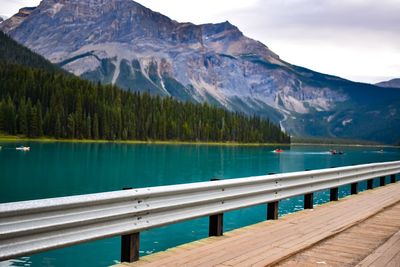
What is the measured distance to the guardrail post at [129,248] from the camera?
755 cm

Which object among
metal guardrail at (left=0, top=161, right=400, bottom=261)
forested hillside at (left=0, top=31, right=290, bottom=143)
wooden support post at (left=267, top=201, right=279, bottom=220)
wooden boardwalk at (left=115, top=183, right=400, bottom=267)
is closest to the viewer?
metal guardrail at (left=0, top=161, right=400, bottom=261)

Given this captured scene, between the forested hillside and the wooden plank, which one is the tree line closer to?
the forested hillside

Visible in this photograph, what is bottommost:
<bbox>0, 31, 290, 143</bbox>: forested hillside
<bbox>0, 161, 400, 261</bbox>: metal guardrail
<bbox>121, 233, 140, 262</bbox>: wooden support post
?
<bbox>121, 233, 140, 262</bbox>: wooden support post

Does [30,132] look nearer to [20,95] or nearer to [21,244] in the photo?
[20,95]

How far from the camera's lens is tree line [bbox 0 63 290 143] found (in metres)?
136

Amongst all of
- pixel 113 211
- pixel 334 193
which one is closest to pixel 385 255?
pixel 113 211

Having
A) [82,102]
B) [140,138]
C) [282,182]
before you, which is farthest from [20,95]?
[282,182]

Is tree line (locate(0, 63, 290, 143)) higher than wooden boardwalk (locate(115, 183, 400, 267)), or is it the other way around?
tree line (locate(0, 63, 290, 143))

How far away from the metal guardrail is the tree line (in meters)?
133

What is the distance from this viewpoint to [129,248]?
764 cm

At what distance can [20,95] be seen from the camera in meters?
150

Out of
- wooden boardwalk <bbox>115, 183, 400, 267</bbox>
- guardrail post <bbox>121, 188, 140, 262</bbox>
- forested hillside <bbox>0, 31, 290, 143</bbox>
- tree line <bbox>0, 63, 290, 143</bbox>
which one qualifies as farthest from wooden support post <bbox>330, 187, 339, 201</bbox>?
forested hillside <bbox>0, 31, 290, 143</bbox>

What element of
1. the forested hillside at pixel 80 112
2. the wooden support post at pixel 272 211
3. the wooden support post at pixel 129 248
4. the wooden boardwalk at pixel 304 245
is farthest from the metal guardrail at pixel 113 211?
the forested hillside at pixel 80 112

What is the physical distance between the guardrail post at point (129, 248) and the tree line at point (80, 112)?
443ft
